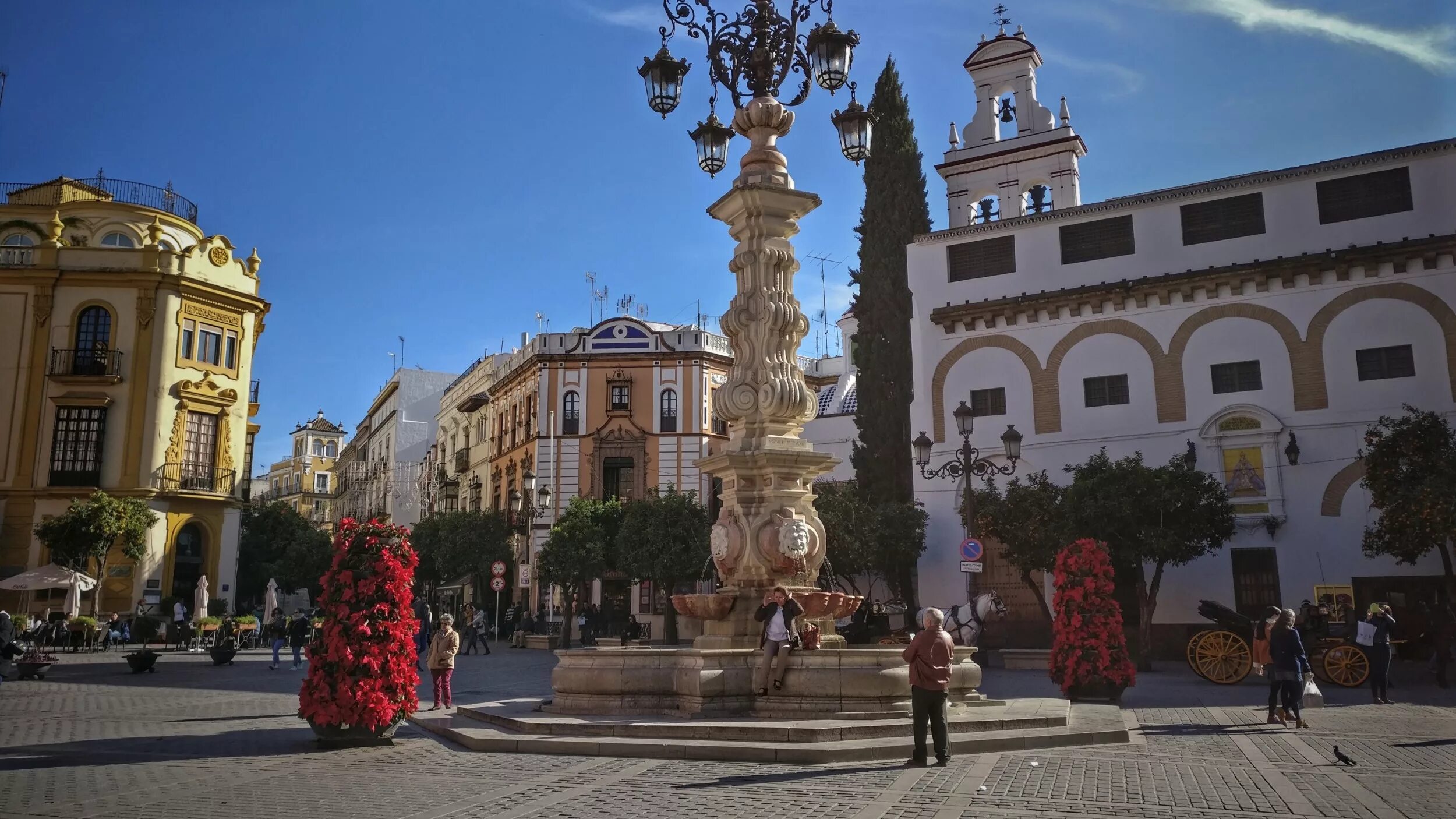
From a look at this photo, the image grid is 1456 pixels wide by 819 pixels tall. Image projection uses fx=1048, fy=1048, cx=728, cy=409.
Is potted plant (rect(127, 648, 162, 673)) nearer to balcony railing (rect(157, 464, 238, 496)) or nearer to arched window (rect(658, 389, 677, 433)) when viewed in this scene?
balcony railing (rect(157, 464, 238, 496))

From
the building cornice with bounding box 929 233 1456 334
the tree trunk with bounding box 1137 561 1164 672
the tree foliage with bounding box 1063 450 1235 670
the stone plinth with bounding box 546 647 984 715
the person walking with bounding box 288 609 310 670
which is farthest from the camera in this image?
the building cornice with bounding box 929 233 1456 334

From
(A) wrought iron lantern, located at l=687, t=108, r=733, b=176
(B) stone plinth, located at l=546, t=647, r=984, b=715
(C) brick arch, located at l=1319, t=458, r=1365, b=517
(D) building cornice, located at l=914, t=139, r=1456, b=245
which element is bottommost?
(B) stone plinth, located at l=546, t=647, r=984, b=715

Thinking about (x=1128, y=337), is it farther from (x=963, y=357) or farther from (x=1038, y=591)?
(x=1038, y=591)

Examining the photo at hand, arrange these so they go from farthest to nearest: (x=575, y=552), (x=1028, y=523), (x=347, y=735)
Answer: (x=575, y=552) < (x=1028, y=523) < (x=347, y=735)

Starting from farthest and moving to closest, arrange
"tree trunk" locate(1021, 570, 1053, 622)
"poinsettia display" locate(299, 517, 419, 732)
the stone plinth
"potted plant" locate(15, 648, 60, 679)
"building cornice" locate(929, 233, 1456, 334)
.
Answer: "tree trunk" locate(1021, 570, 1053, 622) < "building cornice" locate(929, 233, 1456, 334) < "potted plant" locate(15, 648, 60, 679) < the stone plinth < "poinsettia display" locate(299, 517, 419, 732)

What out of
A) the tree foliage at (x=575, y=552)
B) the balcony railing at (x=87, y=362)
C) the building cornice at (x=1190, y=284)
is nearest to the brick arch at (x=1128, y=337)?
the building cornice at (x=1190, y=284)

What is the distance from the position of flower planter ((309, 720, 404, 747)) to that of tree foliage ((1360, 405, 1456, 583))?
760 inches

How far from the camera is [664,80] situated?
1311 centimetres

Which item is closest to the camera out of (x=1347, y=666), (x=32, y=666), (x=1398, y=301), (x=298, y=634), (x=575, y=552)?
(x=1347, y=666)

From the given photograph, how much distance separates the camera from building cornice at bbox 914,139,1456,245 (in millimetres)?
26656

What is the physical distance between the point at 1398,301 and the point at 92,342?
128ft

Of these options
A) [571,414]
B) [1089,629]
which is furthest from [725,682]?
[571,414]

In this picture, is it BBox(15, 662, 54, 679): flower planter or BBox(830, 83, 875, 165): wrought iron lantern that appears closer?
BBox(830, 83, 875, 165): wrought iron lantern

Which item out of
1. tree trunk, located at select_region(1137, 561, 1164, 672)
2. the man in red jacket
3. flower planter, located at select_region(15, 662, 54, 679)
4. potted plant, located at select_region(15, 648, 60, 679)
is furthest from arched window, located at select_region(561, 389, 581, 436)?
the man in red jacket
